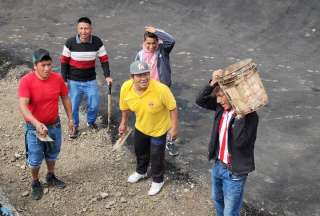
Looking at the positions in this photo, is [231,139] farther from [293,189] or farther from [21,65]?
[21,65]

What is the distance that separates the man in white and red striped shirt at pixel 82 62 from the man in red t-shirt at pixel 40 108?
1412 millimetres

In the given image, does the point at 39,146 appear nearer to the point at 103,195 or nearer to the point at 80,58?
the point at 103,195

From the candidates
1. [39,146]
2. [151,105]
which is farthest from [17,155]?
[151,105]

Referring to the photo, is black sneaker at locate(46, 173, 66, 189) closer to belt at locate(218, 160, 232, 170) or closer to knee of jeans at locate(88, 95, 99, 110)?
knee of jeans at locate(88, 95, 99, 110)

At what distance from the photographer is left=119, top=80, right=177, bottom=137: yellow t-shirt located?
5.27 meters

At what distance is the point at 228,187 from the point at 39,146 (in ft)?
8.12

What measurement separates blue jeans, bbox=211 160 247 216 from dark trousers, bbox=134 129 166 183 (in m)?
1.11

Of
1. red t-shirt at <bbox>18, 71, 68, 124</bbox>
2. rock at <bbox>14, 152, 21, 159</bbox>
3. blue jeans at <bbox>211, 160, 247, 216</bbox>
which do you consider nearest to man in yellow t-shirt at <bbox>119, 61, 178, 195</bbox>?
red t-shirt at <bbox>18, 71, 68, 124</bbox>

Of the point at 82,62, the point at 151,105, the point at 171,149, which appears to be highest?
the point at 82,62

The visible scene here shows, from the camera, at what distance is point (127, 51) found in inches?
448

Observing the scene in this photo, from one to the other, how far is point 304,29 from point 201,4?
3.42m

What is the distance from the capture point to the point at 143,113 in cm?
549

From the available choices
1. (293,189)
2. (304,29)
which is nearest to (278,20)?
(304,29)

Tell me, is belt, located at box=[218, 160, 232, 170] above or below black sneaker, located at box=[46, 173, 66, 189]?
above
